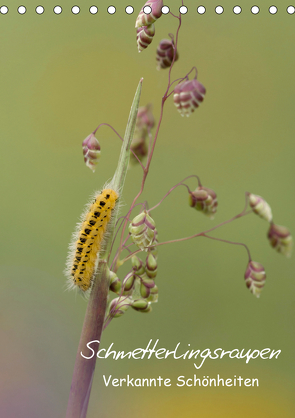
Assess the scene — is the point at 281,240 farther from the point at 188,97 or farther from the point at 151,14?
the point at 151,14

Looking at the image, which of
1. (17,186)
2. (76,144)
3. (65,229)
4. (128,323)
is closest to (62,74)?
(76,144)

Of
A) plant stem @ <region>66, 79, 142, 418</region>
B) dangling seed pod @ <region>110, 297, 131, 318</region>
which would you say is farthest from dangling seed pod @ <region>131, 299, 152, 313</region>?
plant stem @ <region>66, 79, 142, 418</region>

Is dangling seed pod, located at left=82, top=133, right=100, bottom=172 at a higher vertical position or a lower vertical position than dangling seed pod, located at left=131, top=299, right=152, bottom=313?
higher

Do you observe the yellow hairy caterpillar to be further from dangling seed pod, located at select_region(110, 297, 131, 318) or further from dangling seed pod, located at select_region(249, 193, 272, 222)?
dangling seed pod, located at select_region(249, 193, 272, 222)

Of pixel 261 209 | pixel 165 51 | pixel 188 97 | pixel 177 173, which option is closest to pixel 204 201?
pixel 261 209

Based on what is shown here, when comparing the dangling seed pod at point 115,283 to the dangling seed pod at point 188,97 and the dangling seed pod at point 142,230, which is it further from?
the dangling seed pod at point 188,97

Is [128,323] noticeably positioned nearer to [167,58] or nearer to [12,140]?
[12,140]
